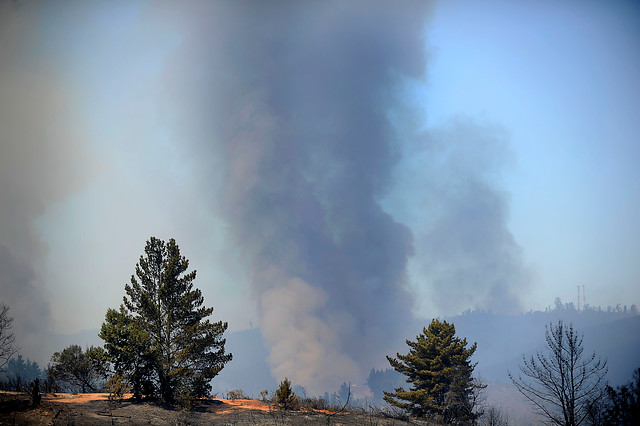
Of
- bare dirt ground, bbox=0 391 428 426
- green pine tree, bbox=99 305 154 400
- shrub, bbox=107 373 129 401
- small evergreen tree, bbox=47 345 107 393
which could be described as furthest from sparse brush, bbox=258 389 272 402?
small evergreen tree, bbox=47 345 107 393

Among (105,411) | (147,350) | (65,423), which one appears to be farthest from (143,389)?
(65,423)

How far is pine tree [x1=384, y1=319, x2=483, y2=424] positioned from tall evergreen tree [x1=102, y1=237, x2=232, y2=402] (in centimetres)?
1794

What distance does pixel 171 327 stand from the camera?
3409 centimetres

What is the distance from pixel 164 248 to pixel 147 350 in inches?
338

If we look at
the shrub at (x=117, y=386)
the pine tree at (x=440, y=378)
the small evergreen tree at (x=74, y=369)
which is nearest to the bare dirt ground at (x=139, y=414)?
the shrub at (x=117, y=386)

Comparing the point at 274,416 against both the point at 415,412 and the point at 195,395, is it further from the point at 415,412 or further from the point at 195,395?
the point at 415,412

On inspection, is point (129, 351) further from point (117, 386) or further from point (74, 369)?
point (74, 369)

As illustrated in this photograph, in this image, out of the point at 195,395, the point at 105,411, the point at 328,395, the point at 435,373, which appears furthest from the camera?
the point at 328,395

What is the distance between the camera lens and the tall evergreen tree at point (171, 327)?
32.2 m

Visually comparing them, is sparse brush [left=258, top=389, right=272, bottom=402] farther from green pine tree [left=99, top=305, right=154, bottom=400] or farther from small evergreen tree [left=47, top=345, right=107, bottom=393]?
small evergreen tree [left=47, top=345, right=107, bottom=393]

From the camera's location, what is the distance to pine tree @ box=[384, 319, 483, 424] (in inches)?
1423

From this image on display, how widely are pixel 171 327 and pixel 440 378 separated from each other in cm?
2462

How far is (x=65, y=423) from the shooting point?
22203mm

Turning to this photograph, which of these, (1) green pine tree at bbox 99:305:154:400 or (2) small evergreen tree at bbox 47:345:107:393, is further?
(2) small evergreen tree at bbox 47:345:107:393
